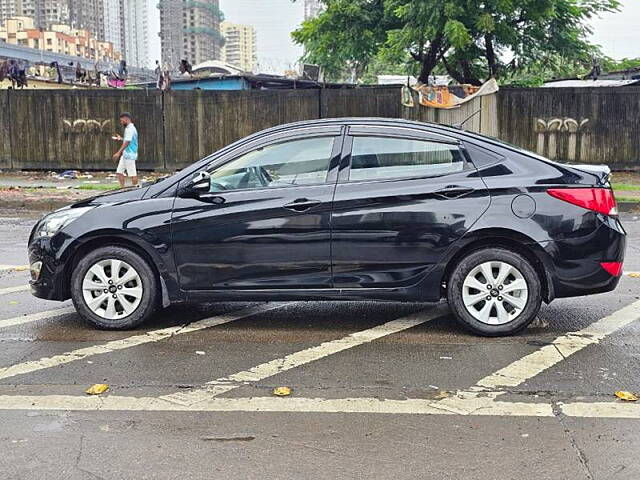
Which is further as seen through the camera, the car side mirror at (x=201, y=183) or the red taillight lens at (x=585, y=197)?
the car side mirror at (x=201, y=183)

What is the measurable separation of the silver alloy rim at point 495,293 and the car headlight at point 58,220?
3.15m

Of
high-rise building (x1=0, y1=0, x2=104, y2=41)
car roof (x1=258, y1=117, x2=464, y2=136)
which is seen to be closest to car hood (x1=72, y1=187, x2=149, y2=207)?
car roof (x1=258, y1=117, x2=464, y2=136)

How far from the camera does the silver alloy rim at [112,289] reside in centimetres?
642

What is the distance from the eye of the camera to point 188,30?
13900 cm

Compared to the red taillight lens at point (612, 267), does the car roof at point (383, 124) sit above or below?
above

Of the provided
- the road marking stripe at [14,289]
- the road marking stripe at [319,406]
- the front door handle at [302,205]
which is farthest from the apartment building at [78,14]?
the road marking stripe at [319,406]

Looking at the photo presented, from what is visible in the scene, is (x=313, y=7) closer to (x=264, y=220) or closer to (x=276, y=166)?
(x=276, y=166)

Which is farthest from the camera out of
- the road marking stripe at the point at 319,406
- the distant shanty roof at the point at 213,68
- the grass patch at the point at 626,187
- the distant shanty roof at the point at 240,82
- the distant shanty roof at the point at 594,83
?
the distant shanty roof at the point at 213,68

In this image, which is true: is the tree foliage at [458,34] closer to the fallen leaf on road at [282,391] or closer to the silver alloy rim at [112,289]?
the silver alloy rim at [112,289]

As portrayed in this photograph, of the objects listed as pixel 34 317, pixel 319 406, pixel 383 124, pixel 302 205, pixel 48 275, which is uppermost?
pixel 383 124

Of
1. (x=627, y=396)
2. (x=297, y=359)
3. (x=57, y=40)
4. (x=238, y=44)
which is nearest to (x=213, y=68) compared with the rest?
(x=297, y=359)

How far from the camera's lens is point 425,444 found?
164 inches

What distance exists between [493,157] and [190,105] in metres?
15.7

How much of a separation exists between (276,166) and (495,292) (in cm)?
201
